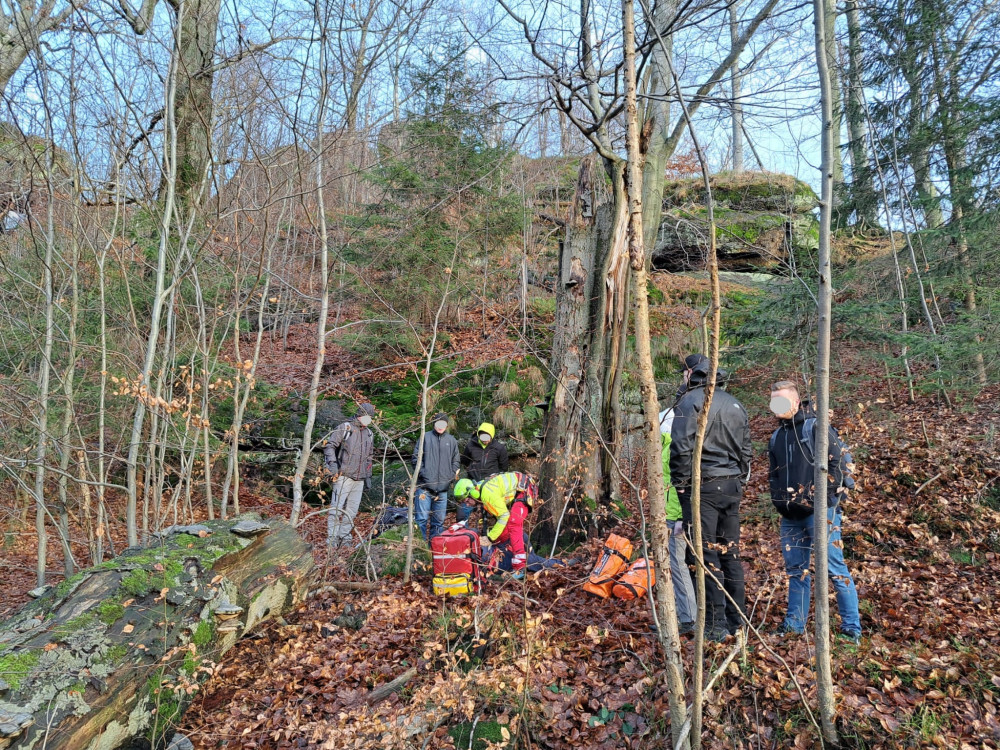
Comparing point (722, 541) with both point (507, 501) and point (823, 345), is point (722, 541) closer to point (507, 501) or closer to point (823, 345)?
point (823, 345)

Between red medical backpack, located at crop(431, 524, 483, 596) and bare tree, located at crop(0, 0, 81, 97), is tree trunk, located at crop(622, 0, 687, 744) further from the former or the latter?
bare tree, located at crop(0, 0, 81, 97)

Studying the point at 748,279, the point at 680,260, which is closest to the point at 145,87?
the point at 680,260

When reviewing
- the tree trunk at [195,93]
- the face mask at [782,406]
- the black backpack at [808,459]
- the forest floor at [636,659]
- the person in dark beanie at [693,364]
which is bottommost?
the forest floor at [636,659]

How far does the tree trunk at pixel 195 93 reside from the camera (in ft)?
20.8

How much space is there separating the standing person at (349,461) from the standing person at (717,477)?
4.41 metres

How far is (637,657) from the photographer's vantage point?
4066 mm

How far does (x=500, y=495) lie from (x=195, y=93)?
Answer: 5.65 meters

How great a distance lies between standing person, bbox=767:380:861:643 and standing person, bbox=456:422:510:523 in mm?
4191

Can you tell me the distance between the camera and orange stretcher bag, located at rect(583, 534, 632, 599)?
509 centimetres

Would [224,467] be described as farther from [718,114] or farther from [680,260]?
[680,260]

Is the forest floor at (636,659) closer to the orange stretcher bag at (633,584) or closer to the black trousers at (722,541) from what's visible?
the orange stretcher bag at (633,584)

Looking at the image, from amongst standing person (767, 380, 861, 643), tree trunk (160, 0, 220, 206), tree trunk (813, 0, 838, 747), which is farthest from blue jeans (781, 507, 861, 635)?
tree trunk (160, 0, 220, 206)

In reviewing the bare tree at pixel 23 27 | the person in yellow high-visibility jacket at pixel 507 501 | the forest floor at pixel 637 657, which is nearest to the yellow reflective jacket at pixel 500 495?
the person in yellow high-visibility jacket at pixel 507 501

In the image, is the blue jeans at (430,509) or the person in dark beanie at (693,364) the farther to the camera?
the blue jeans at (430,509)
